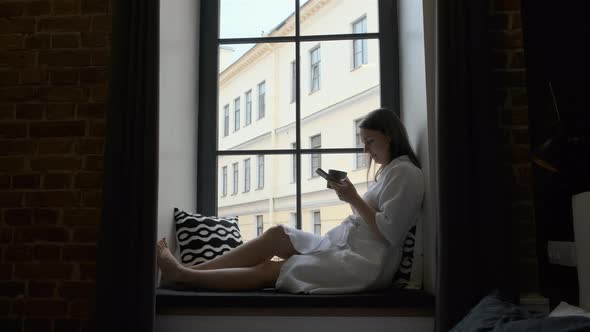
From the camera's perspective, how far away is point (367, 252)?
8.13ft

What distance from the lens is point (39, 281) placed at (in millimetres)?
2566

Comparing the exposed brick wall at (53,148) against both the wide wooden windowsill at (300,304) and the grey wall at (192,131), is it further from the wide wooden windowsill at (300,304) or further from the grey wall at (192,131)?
the wide wooden windowsill at (300,304)

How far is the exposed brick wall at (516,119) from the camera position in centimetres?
228

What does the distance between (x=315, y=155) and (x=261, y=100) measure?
0.50 metres

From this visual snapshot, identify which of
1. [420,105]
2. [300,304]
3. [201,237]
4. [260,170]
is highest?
[420,105]

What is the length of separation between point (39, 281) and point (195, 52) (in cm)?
151

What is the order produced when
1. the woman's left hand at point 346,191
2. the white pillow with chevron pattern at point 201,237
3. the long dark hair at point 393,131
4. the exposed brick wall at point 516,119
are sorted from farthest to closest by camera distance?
the white pillow with chevron pattern at point 201,237, the long dark hair at point 393,131, the woman's left hand at point 346,191, the exposed brick wall at point 516,119

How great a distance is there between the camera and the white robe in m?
2.43

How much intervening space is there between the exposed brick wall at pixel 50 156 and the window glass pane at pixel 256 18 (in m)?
0.84

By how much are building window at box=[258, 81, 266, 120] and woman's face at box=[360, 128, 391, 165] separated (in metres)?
0.80

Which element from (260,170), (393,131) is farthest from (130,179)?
(393,131)

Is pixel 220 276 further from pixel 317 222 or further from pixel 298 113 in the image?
pixel 298 113

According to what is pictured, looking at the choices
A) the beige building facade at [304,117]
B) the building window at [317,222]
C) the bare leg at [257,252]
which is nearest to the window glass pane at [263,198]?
the beige building facade at [304,117]

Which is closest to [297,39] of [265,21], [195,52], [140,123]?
[265,21]
